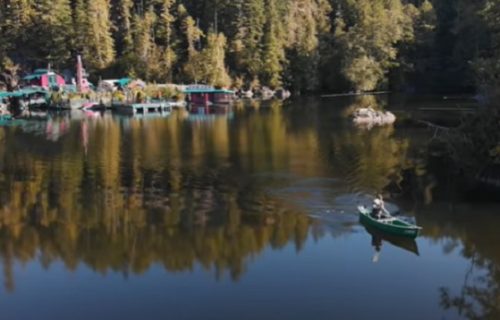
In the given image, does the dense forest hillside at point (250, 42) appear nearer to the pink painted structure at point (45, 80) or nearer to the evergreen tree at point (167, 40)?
the evergreen tree at point (167, 40)

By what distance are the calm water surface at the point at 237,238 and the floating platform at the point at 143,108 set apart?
136ft

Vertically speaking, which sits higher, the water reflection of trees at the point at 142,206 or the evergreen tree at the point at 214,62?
the evergreen tree at the point at 214,62

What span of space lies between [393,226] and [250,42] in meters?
103

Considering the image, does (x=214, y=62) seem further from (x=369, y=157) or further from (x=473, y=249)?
(x=473, y=249)

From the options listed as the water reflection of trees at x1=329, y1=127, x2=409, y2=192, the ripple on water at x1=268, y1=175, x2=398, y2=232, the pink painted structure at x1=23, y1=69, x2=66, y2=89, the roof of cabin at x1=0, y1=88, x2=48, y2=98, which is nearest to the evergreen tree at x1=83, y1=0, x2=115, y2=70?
the pink painted structure at x1=23, y1=69, x2=66, y2=89

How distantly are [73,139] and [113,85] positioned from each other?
161 ft

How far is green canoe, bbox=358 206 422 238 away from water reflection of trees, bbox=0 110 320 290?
3046 mm

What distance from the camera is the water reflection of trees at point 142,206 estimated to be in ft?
86.6

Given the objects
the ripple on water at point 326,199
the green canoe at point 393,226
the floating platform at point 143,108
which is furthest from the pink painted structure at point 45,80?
the green canoe at point 393,226

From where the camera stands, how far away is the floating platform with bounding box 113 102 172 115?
9438cm

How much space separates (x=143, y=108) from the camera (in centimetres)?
9512

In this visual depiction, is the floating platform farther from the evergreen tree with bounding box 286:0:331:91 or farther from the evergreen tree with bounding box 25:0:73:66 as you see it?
the evergreen tree with bounding box 286:0:331:91

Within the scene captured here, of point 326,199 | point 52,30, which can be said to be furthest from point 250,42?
point 326,199

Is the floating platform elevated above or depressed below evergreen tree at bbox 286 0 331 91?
below
